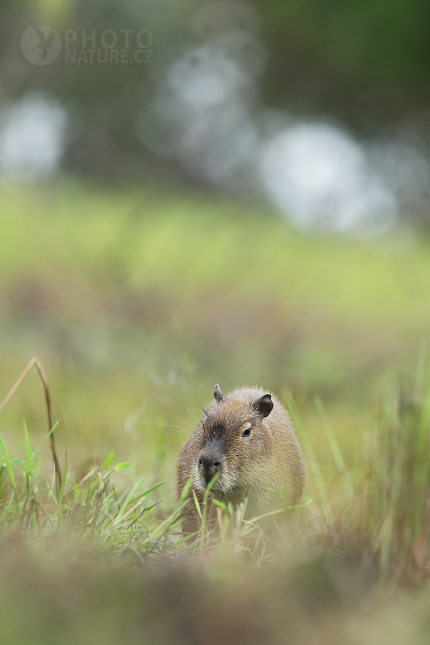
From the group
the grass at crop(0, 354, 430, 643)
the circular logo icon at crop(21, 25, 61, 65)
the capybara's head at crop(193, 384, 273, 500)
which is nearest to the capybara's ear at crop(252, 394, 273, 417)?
the capybara's head at crop(193, 384, 273, 500)

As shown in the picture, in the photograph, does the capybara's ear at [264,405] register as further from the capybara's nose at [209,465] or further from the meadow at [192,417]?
the capybara's nose at [209,465]

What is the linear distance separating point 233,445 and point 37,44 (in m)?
5.05

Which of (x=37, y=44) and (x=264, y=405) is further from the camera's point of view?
(x=37, y=44)

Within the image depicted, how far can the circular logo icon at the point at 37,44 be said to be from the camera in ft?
20.2

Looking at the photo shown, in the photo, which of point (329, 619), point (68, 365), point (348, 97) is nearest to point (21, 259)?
point (68, 365)

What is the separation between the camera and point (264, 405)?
3.53 metres

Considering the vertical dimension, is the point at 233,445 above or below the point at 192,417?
below

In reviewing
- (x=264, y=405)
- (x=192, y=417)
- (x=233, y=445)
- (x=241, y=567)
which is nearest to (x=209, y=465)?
(x=233, y=445)

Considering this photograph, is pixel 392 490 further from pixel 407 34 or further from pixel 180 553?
pixel 407 34

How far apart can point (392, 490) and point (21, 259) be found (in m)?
12.4

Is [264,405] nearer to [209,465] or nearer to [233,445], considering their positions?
[233,445]

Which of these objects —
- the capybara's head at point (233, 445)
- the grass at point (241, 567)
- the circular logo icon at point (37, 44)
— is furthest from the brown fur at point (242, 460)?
the circular logo icon at point (37, 44)

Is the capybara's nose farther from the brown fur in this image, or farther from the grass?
the grass

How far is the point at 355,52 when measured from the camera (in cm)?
889
